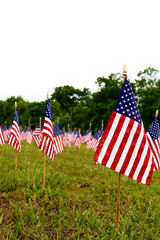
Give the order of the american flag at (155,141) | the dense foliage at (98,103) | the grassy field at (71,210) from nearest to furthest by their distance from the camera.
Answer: the grassy field at (71,210) → the american flag at (155,141) → the dense foliage at (98,103)

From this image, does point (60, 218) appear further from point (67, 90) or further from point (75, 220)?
point (67, 90)

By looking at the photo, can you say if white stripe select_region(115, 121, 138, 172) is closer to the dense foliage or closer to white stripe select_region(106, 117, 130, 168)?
white stripe select_region(106, 117, 130, 168)

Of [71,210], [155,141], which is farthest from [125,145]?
[155,141]

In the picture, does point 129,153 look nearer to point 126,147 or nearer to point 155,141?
point 126,147

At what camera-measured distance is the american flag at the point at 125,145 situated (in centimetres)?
385

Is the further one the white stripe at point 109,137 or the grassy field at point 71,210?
the grassy field at point 71,210

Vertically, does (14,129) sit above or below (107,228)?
above

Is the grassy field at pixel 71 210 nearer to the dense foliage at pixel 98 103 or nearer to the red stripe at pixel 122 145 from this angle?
the red stripe at pixel 122 145

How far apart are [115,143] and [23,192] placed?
11.5 ft

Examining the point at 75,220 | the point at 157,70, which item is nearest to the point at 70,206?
the point at 75,220

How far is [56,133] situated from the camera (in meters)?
10.8

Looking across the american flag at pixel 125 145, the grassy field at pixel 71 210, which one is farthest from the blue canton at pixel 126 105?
the grassy field at pixel 71 210

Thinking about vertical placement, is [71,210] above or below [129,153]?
below

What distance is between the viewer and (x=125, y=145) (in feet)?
Answer: 12.8
